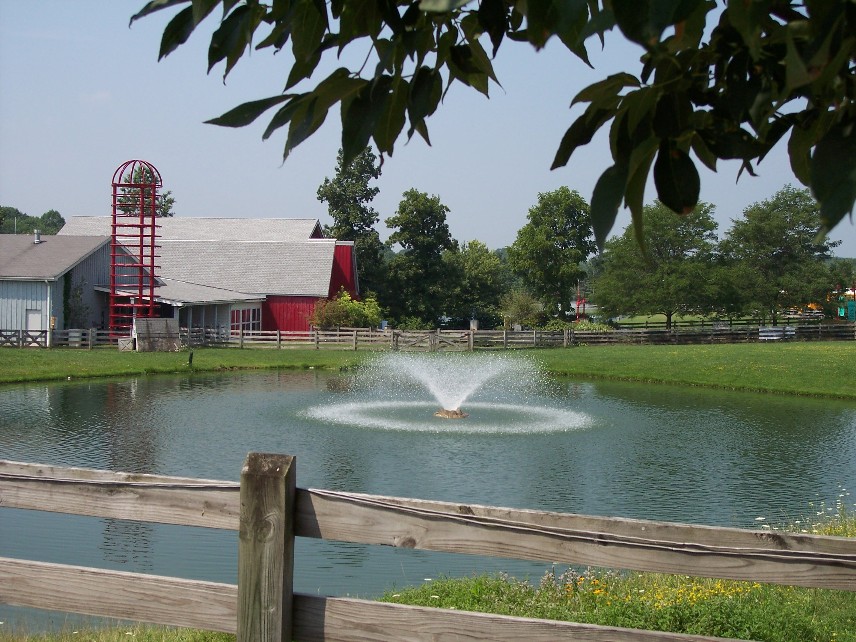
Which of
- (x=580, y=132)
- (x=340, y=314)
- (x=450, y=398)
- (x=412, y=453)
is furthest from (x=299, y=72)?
(x=340, y=314)

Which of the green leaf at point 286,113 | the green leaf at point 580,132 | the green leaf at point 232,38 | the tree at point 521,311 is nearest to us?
the green leaf at point 580,132

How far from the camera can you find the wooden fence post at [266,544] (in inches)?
134

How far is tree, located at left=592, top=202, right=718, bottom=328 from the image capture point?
62.7 metres

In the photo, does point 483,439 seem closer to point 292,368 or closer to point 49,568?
point 49,568

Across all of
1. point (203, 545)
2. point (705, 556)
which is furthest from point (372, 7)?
point (203, 545)

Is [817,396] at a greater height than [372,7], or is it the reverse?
[372,7]

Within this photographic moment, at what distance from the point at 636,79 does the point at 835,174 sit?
0.39 meters

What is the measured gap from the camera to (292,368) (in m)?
38.1

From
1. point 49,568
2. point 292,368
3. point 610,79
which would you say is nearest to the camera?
point 610,79

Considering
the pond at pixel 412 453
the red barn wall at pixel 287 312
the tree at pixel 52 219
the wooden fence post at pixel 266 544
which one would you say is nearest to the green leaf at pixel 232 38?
the wooden fence post at pixel 266 544

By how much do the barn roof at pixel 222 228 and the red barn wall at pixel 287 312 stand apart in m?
8.56

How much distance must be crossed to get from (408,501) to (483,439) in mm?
16902

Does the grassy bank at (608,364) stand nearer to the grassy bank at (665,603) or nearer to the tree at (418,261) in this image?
the tree at (418,261)

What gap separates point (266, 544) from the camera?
342 centimetres
